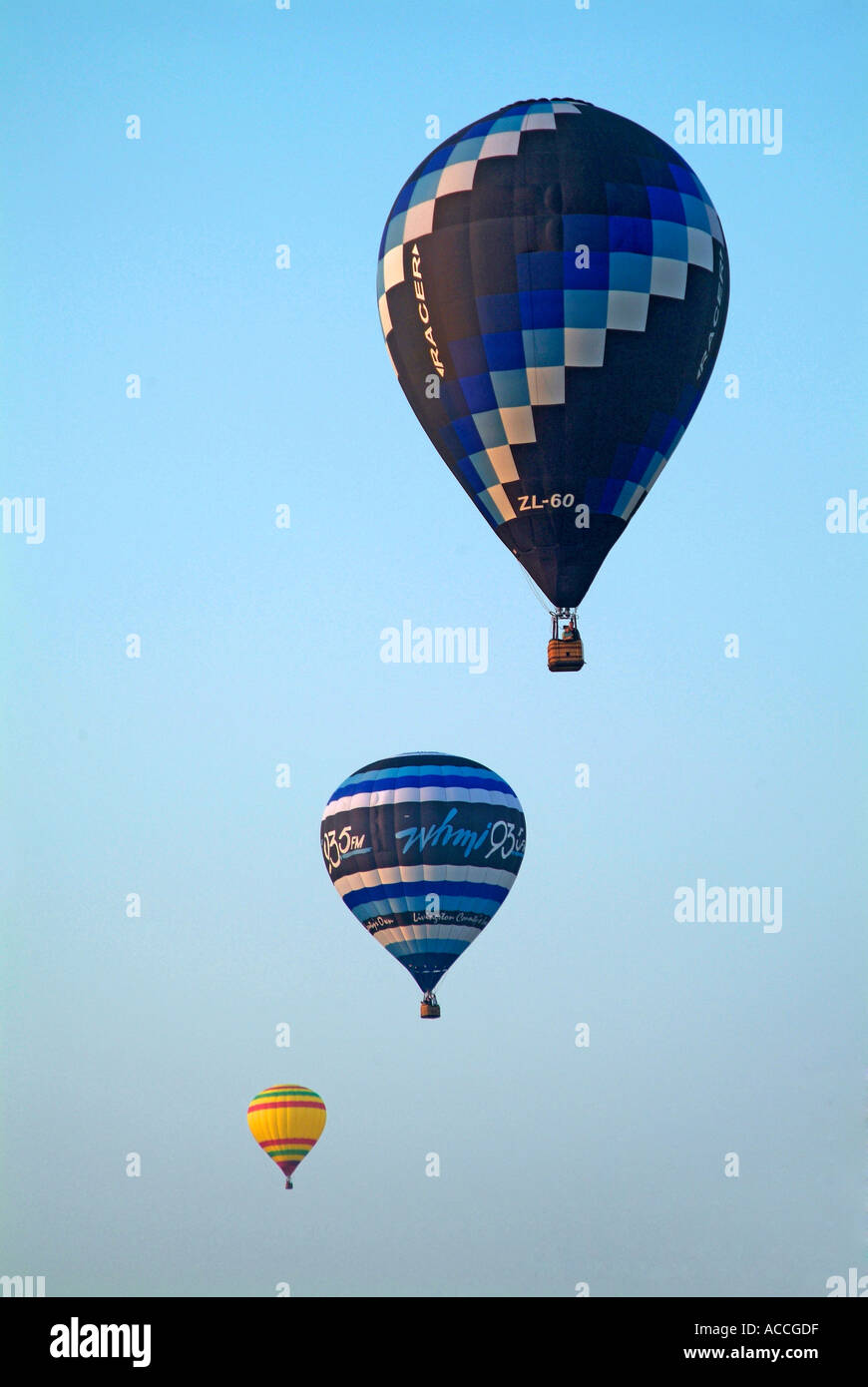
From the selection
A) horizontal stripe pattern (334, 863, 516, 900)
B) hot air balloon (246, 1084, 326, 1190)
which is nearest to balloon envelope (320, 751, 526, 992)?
→ horizontal stripe pattern (334, 863, 516, 900)

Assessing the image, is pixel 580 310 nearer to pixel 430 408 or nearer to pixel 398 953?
pixel 430 408

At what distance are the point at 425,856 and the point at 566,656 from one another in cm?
1101

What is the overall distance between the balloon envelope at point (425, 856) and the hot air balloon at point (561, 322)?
1017 cm

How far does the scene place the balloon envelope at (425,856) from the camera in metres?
42.2

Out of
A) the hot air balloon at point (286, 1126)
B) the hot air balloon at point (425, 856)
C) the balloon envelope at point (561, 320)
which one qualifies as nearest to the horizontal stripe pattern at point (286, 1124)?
the hot air balloon at point (286, 1126)

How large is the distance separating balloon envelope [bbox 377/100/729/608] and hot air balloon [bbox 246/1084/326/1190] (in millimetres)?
20235

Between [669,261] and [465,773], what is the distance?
43.3 feet

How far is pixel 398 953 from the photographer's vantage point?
42.9 meters

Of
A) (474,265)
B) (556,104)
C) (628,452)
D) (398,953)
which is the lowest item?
(398,953)

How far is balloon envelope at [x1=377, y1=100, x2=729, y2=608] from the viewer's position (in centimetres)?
3241

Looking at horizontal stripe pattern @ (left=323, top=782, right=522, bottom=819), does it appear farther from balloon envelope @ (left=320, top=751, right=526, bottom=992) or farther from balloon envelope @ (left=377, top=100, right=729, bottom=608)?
balloon envelope @ (left=377, top=100, right=729, bottom=608)

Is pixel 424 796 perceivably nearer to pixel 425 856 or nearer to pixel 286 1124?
pixel 425 856
